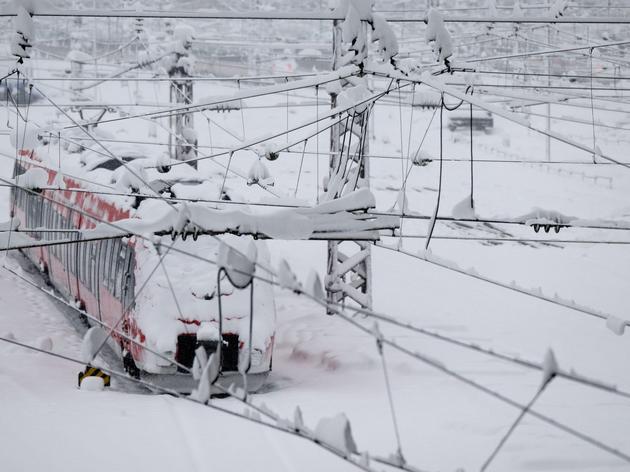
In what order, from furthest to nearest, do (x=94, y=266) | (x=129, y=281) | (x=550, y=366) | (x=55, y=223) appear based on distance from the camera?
(x=55, y=223), (x=94, y=266), (x=129, y=281), (x=550, y=366)

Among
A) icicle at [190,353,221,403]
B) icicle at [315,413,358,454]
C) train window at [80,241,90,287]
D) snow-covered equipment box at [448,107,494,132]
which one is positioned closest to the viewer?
icicle at [315,413,358,454]

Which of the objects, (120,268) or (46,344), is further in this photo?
(46,344)

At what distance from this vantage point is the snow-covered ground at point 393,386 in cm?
793

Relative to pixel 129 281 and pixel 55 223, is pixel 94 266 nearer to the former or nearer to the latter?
pixel 129 281

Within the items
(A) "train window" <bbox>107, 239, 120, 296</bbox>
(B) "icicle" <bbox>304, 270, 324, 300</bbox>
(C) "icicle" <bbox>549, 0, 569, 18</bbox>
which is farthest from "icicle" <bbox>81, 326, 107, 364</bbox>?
(C) "icicle" <bbox>549, 0, 569, 18</bbox>

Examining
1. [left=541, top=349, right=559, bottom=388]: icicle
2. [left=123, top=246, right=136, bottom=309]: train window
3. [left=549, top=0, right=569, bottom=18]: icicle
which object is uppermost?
[left=549, top=0, right=569, bottom=18]: icicle

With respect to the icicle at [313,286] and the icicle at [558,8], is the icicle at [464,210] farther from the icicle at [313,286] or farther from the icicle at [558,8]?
the icicle at [313,286]

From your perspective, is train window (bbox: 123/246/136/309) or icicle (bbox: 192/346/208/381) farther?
train window (bbox: 123/246/136/309)

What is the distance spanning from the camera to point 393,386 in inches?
406

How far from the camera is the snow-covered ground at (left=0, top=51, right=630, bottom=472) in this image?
7.93 meters

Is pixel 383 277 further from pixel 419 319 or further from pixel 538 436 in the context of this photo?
pixel 538 436

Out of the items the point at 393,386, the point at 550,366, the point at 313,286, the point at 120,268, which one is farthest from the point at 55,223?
the point at 550,366

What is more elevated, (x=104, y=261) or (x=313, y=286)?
(x=313, y=286)

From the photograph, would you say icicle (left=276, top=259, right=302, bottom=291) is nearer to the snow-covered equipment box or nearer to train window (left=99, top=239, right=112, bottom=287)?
train window (left=99, top=239, right=112, bottom=287)
